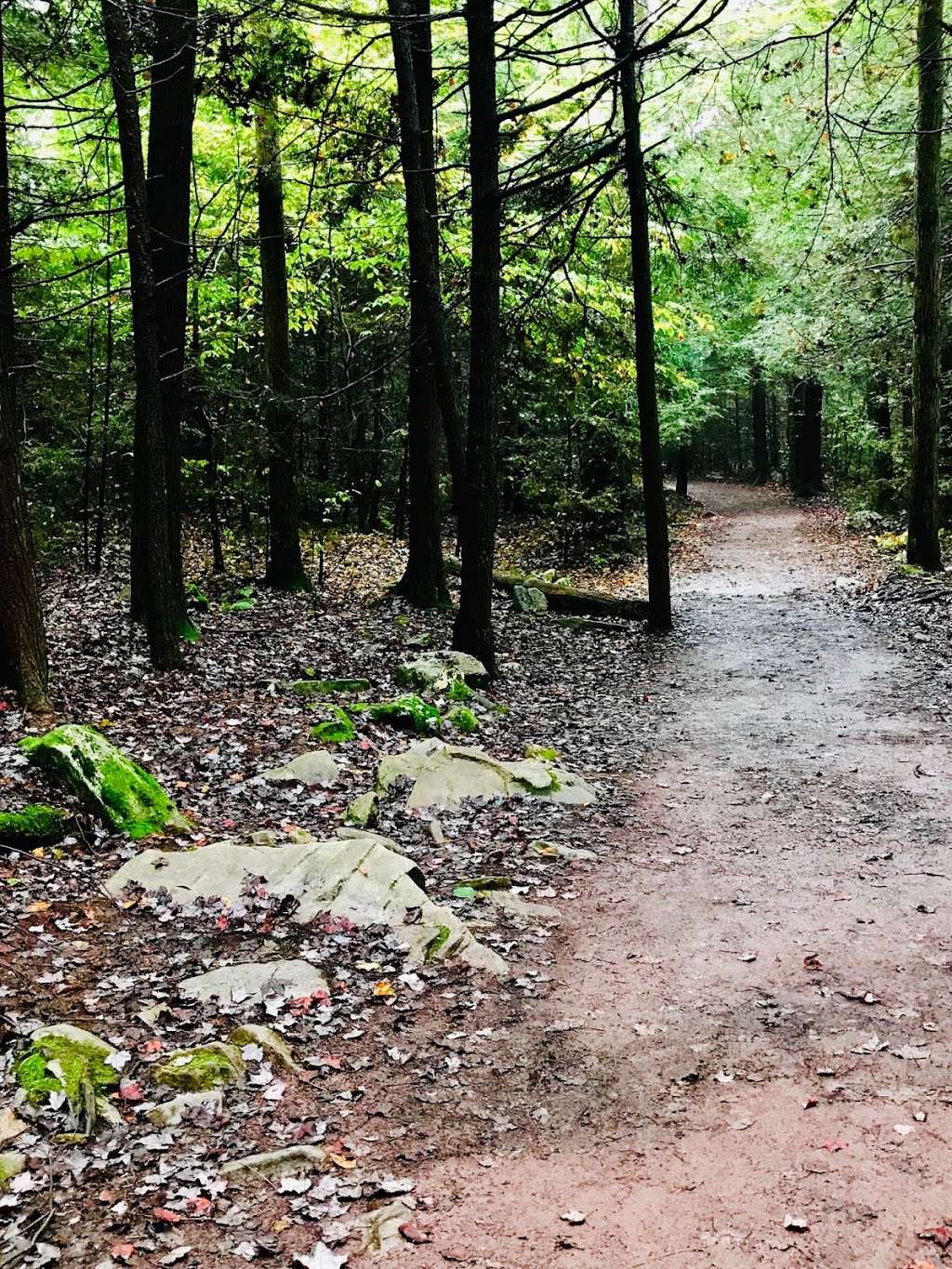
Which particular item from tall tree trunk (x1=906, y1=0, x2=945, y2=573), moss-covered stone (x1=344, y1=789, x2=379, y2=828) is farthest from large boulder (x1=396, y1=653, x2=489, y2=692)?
tall tree trunk (x1=906, y1=0, x2=945, y2=573)

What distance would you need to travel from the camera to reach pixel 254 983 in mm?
4844

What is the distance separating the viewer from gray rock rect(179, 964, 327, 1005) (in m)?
4.73

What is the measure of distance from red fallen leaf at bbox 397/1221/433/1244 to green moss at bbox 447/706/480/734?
20.0 feet

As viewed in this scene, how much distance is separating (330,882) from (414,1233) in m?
2.66

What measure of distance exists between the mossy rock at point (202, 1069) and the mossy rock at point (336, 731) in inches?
173

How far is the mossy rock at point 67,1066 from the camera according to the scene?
3.75 meters

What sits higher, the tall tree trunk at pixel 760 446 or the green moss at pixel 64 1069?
the tall tree trunk at pixel 760 446

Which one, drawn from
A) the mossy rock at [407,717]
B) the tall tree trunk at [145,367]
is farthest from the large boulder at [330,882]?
the tall tree trunk at [145,367]

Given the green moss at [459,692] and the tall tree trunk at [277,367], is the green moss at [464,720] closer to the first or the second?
Result: the green moss at [459,692]

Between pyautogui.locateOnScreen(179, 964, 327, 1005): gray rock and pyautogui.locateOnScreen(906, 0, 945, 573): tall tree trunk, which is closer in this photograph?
A: pyautogui.locateOnScreen(179, 964, 327, 1005): gray rock

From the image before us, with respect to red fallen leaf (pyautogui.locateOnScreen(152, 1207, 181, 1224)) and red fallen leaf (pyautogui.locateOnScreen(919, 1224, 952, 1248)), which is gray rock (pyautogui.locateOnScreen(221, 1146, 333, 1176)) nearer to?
red fallen leaf (pyautogui.locateOnScreen(152, 1207, 181, 1224))

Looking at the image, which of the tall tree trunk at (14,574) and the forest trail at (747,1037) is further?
the tall tree trunk at (14,574)

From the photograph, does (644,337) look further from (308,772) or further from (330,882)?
(330,882)

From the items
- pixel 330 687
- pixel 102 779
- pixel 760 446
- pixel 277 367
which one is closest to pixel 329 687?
pixel 330 687
